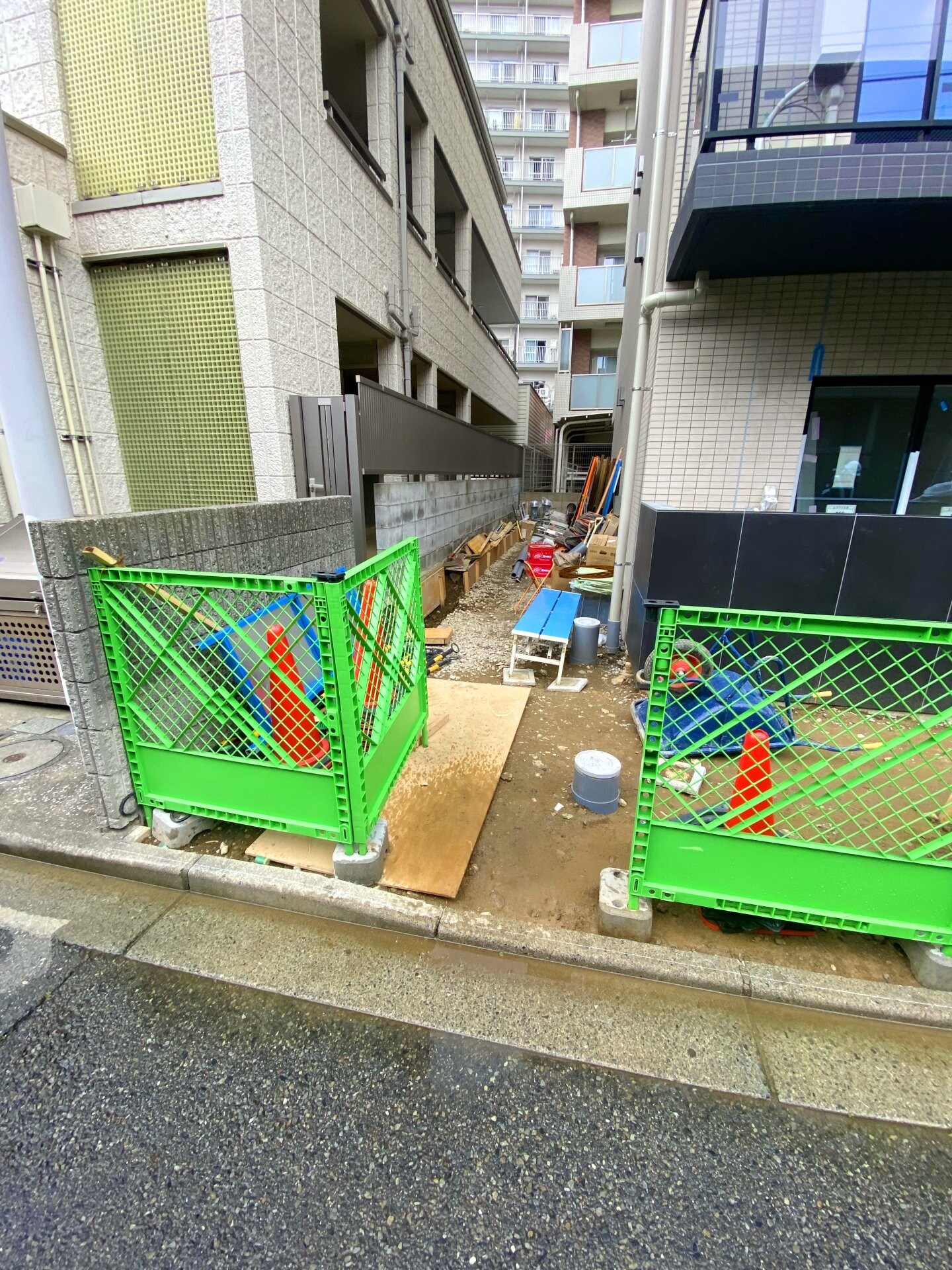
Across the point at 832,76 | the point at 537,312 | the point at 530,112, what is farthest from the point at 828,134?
the point at 530,112

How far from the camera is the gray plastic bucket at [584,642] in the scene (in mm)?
5238

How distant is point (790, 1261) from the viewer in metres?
1.35

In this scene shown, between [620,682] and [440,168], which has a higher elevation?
[440,168]

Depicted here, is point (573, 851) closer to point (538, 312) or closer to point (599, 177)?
point (599, 177)

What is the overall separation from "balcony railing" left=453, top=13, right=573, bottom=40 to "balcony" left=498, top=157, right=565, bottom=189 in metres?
7.63

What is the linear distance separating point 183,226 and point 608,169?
13.8 m

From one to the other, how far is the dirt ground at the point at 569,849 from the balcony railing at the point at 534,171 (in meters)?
40.8

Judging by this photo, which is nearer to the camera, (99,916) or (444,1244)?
(444,1244)

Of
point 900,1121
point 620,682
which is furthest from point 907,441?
point 900,1121

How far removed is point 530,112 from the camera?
3312 cm

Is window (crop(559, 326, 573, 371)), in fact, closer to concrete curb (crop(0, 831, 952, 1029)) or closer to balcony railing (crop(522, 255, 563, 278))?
concrete curb (crop(0, 831, 952, 1029))

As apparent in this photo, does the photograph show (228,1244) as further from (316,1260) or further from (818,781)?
(818,781)

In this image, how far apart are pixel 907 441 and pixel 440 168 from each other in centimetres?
984

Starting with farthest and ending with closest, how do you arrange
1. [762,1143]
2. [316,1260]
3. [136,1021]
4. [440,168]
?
[440,168] → [136,1021] → [762,1143] → [316,1260]
